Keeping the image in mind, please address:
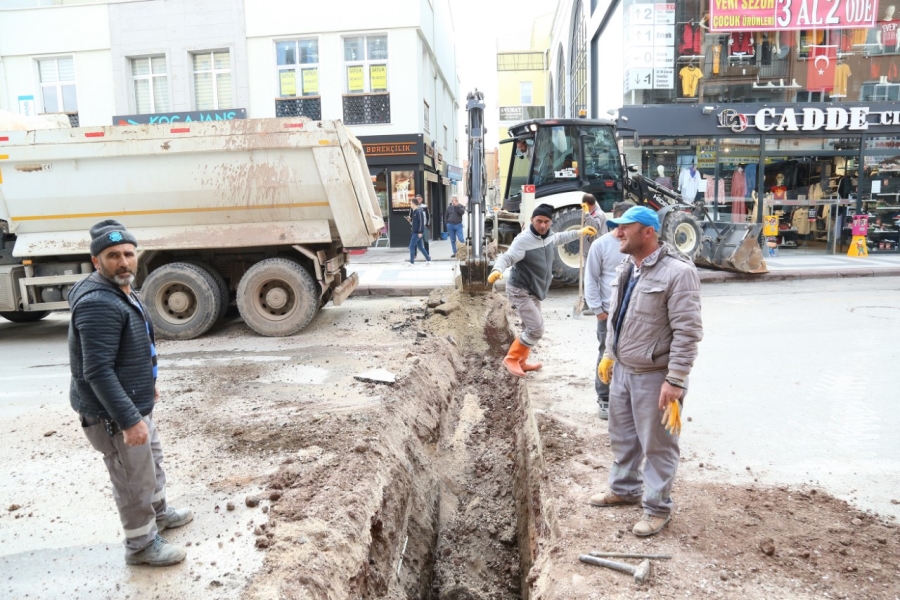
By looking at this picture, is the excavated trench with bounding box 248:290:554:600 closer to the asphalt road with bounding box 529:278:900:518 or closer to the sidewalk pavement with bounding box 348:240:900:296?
the asphalt road with bounding box 529:278:900:518

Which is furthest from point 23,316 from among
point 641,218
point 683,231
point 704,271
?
point 704,271

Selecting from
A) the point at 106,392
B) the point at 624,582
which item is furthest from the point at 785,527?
the point at 106,392

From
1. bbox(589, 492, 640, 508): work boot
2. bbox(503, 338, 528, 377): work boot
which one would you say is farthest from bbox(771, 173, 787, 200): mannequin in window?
bbox(589, 492, 640, 508): work boot

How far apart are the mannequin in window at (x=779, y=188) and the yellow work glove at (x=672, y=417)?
635 inches

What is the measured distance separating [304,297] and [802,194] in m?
14.8

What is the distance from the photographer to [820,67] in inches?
667

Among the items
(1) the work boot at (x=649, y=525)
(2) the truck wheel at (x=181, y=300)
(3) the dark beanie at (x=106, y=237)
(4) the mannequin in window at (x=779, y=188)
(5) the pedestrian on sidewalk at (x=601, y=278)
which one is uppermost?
(4) the mannequin in window at (x=779, y=188)

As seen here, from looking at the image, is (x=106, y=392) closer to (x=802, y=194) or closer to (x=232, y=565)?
(x=232, y=565)

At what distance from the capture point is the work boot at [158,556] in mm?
3295

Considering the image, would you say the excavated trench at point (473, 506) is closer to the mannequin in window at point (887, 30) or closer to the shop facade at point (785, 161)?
the shop facade at point (785, 161)

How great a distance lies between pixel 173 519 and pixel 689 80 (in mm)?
16736

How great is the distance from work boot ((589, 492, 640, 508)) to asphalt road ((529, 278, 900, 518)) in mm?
614

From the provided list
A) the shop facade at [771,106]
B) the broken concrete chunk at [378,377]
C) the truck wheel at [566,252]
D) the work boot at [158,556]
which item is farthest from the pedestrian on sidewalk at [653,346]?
the shop facade at [771,106]

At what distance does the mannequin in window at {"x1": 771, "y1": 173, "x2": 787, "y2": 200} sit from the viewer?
1711cm
